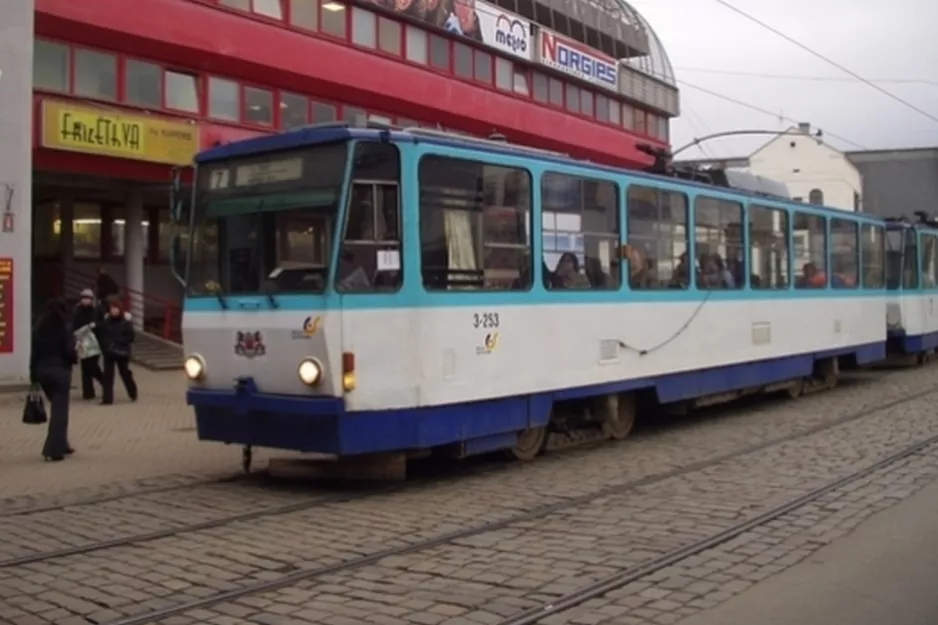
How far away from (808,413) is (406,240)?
8546 mm

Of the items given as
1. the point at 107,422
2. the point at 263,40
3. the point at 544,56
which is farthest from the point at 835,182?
the point at 107,422

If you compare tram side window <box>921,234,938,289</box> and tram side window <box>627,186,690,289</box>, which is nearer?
tram side window <box>627,186,690,289</box>

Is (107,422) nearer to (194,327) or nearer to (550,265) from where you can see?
(194,327)

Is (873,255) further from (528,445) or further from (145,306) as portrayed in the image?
(145,306)

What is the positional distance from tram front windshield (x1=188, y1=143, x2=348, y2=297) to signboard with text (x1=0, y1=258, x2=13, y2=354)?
8789mm

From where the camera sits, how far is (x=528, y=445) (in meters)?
11.5

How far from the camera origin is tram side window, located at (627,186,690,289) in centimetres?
1255

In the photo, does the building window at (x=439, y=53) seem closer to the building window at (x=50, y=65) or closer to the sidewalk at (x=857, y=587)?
the building window at (x=50, y=65)

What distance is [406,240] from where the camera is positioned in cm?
948

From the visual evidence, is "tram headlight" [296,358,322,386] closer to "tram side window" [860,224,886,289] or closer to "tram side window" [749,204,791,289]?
"tram side window" [749,204,791,289]

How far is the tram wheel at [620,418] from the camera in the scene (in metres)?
12.7

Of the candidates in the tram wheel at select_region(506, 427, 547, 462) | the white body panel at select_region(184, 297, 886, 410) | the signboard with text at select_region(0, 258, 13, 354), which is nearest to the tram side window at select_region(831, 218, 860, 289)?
the white body panel at select_region(184, 297, 886, 410)

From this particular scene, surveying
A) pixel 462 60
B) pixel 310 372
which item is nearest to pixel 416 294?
pixel 310 372

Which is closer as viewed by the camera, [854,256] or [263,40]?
[854,256]
